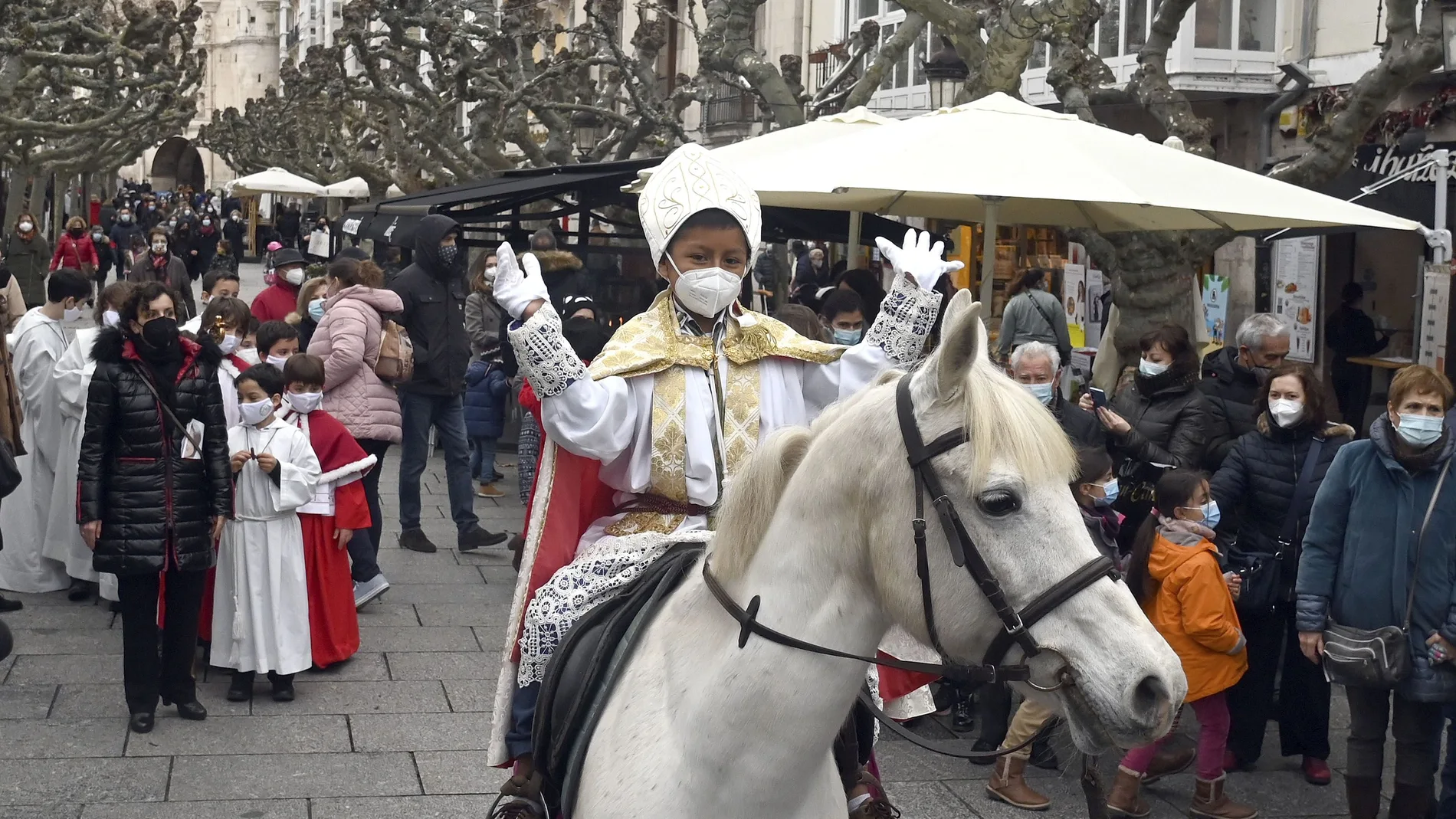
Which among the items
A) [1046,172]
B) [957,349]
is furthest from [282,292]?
[957,349]

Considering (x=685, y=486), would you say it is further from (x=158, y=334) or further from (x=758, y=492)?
(x=158, y=334)

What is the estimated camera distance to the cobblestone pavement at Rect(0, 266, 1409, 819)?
590 cm

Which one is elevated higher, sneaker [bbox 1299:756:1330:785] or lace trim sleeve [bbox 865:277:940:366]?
lace trim sleeve [bbox 865:277:940:366]

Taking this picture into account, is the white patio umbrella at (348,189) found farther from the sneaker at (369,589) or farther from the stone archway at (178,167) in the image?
the stone archway at (178,167)

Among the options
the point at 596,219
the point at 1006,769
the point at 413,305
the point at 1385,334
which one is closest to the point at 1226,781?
the point at 1006,769

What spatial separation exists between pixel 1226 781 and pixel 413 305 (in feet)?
19.9

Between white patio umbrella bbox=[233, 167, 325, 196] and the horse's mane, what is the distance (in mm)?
33550

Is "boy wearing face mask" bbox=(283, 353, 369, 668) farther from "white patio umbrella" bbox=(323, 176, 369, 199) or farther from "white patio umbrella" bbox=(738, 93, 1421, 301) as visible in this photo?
"white patio umbrella" bbox=(323, 176, 369, 199)

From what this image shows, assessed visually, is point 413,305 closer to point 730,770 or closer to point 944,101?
point 944,101

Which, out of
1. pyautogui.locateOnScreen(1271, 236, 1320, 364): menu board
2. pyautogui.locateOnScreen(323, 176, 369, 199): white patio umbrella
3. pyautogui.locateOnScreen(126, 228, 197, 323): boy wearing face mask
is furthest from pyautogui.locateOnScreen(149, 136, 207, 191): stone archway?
pyautogui.locateOnScreen(1271, 236, 1320, 364): menu board

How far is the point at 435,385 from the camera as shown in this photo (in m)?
10.5

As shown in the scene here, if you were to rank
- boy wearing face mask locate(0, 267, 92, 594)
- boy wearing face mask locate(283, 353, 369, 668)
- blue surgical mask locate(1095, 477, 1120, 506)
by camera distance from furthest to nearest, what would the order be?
boy wearing face mask locate(0, 267, 92, 594) → boy wearing face mask locate(283, 353, 369, 668) → blue surgical mask locate(1095, 477, 1120, 506)

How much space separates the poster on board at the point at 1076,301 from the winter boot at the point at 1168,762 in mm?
11612

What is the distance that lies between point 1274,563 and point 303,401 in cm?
450
